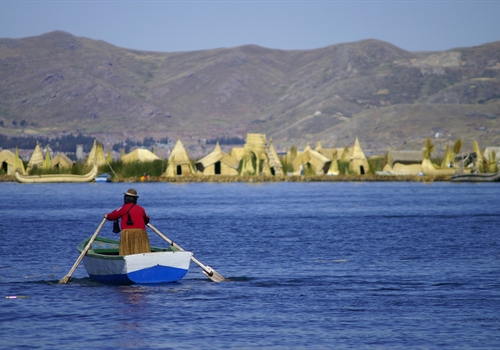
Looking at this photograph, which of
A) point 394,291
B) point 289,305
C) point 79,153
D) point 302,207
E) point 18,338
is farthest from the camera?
point 79,153

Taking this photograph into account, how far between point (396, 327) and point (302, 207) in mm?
50467

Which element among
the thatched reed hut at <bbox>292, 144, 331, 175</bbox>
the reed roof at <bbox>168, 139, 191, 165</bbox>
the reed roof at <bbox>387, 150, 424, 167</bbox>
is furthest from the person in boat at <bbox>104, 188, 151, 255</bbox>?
the reed roof at <bbox>387, 150, 424, 167</bbox>

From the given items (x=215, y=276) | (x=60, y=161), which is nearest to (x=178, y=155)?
(x=60, y=161)

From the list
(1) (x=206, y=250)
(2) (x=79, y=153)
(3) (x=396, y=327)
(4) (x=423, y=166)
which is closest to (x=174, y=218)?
(1) (x=206, y=250)

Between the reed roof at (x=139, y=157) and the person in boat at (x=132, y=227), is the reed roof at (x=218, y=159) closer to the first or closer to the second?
the reed roof at (x=139, y=157)

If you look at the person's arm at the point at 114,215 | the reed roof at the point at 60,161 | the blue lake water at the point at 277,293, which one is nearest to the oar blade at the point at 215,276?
the blue lake water at the point at 277,293

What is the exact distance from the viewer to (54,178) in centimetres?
12388

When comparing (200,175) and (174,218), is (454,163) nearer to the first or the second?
(200,175)

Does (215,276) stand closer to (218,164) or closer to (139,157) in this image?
(139,157)

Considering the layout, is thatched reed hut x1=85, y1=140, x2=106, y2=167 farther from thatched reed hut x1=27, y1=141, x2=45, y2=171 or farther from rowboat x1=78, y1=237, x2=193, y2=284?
rowboat x1=78, y1=237, x2=193, y2=284

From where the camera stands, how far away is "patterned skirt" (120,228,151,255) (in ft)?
83.5

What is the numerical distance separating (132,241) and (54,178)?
101 metres

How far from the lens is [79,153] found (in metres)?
196

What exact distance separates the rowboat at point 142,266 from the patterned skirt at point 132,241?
0.29 m
